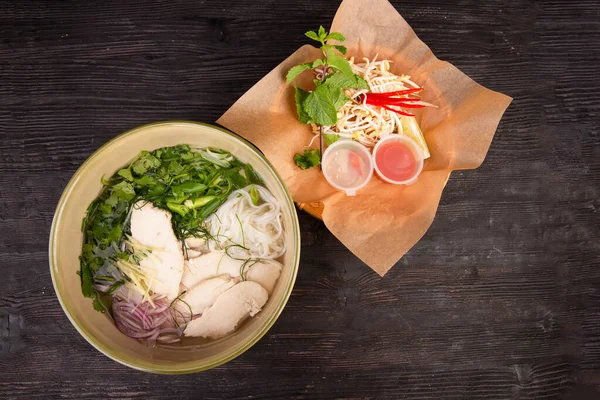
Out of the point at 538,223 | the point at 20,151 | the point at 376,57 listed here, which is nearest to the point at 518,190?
the point at 538,223

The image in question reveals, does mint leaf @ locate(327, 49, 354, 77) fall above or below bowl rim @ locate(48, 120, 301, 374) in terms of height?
above

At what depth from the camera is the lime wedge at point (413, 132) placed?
192 cm

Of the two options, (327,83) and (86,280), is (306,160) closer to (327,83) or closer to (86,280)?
(327,83)

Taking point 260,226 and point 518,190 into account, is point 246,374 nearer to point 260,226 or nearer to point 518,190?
point 260,226

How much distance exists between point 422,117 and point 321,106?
45cm

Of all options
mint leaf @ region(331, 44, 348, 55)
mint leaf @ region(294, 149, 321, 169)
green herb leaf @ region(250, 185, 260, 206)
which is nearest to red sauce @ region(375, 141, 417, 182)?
mint leaf @ region(294, 149, 321, 169)

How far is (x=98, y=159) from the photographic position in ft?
5.28

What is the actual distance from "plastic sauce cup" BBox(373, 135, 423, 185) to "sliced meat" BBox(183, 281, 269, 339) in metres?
0.65

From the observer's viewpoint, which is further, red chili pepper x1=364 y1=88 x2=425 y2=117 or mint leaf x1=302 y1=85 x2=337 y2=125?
red chili pepper x1=364 y1=88 x2=425 y2=117

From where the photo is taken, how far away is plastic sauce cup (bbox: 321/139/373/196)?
1887 millimetres

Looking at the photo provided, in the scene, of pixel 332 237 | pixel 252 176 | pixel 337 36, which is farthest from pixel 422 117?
pixel 252 176

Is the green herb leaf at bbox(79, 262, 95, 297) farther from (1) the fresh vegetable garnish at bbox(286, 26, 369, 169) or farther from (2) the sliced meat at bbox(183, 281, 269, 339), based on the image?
(1) the fresh vegetable garnish at bbox(286, 26, 369, 169)

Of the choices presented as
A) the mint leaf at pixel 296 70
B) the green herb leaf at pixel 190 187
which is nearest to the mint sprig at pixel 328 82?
the mint leaf at pixel 296 70

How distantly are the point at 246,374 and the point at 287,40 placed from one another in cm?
137
